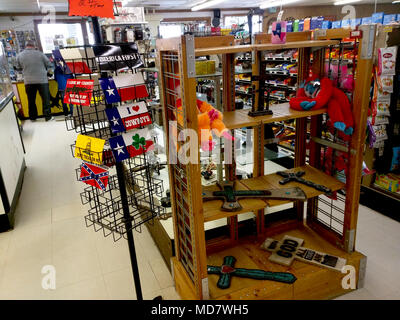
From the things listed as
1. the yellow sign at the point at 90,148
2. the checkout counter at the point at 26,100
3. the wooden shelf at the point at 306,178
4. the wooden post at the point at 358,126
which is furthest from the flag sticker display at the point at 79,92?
the checkout counter at the point at 26,100

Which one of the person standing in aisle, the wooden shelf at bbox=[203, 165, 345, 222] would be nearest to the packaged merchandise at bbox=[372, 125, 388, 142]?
the wooden shelf at bbox=[203, 165, 345, 222]

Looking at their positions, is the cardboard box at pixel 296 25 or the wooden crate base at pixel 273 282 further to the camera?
the cardboard box at pixel 296 25

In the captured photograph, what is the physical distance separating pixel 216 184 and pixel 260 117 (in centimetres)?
62

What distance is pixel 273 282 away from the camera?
215 cm

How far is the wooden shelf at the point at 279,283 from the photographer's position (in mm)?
2098

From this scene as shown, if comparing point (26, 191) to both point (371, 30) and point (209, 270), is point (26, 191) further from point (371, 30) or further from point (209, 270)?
point (371, 30)

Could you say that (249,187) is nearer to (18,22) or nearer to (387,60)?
(387,60)

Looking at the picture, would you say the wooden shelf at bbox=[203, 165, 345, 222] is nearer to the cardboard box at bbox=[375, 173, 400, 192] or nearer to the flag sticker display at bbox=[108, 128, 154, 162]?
the flag sticker display at bbox=[108, 128, 154, 162]

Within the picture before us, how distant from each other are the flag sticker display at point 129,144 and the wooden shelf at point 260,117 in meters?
0.54

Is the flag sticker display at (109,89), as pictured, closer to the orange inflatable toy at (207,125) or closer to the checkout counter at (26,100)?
the orange inflatable toy at (207,125)

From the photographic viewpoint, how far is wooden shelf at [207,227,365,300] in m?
2.10

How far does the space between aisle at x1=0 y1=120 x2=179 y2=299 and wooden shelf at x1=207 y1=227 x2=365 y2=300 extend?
0.50 meters
